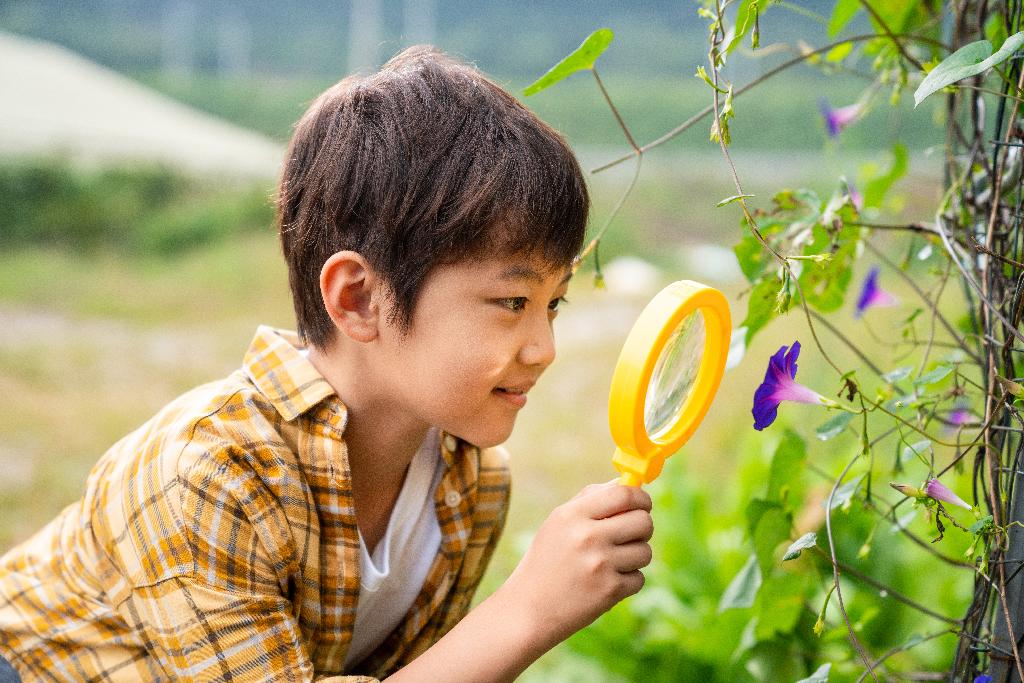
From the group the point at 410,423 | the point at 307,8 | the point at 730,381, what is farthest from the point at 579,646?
the point at 307,8

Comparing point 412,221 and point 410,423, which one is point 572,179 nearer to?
point 412,221

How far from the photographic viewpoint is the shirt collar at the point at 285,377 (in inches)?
41.1

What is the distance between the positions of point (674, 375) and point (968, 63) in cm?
33

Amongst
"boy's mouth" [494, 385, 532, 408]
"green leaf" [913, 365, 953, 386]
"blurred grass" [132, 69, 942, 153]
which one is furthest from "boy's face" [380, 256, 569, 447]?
"blurred grass" [132, 69, 942, 153]

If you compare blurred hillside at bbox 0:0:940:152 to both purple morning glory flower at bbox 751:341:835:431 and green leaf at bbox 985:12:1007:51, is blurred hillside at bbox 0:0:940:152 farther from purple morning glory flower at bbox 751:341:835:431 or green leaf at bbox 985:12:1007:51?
purple morning glory flower at bbox 751:341:835:431

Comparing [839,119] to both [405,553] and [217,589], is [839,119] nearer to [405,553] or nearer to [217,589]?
[405,553]

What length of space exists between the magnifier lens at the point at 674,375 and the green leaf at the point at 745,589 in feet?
Answer: 0.90

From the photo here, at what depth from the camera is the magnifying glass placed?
0.80 metres

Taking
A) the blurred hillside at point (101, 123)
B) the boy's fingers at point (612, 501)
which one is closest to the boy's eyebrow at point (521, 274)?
the boy's fingers at point (612, 501)

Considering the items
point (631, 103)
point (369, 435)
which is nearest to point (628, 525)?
point (369, 435)

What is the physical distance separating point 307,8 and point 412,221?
4.37 m

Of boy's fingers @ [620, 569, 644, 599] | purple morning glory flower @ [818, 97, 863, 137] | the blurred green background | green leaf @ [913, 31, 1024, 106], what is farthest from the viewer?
the blurred green background

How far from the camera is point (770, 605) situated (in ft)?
4.12

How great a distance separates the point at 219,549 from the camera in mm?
947
